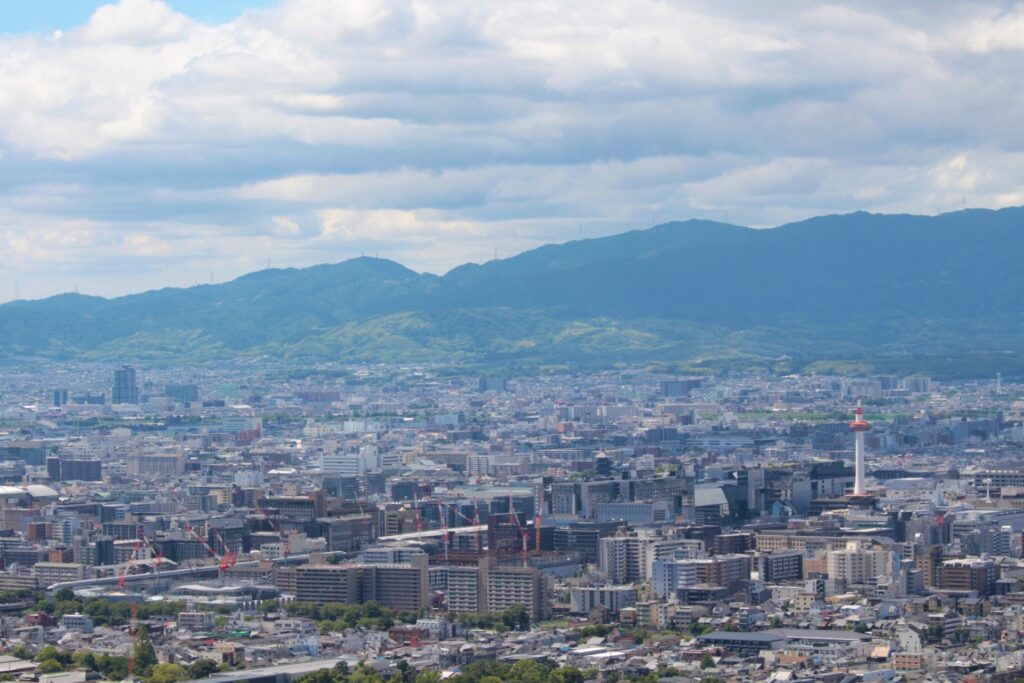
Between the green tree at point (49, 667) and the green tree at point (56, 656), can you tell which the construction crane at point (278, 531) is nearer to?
the green tree at point (56, 656)

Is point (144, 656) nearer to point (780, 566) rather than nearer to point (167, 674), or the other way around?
point (167, 674)

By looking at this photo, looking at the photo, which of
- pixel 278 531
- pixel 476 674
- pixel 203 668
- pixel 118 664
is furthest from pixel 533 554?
pixel 476 674

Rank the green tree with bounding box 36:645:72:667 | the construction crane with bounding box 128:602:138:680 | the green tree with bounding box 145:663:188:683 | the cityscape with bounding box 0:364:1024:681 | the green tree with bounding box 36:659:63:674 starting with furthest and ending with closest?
1. the cityscape with bounding box 0:364:1024:681
2. the green tree with bounding box 36:645:72:667
3. the construction crane with bounding box 128:602:138:680
4. the green tree with bounding box 36:659:63:674
5. the green tree with bounding box 145:663:188:683

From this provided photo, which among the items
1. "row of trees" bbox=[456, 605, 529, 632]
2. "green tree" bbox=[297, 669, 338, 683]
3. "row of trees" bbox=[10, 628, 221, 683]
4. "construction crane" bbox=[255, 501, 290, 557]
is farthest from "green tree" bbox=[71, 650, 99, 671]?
"construction crane" bbox=[255, 501, 290, 557]

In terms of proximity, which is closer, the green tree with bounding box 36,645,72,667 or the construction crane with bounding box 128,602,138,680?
the construction crane with bounding box 128,602,138,680

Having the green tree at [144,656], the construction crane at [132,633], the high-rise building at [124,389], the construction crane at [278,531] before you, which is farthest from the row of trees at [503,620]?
the high-rise building at [124,389]

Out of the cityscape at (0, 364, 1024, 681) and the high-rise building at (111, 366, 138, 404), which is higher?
the high-rise building at (111, 366, 138, 404)

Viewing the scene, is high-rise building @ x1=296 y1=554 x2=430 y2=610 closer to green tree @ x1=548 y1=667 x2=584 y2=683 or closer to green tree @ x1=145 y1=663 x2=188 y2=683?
green tree @ x1=145 y1=663 x2=188 y2=683

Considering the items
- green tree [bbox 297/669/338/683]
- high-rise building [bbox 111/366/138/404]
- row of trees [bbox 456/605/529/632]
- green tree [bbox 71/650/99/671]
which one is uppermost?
high-rise building [bbox 111/366/138/404]

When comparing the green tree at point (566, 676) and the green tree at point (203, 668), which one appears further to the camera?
→ the green tree at point (203, 668)
